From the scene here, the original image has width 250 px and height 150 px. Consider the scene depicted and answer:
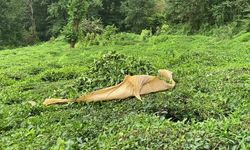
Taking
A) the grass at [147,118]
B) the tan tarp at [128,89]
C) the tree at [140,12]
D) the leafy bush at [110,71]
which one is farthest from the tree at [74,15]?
the tan tarp at [128,89]

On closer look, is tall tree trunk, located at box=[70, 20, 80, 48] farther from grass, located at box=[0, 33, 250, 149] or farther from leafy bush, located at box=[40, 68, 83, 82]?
grass, located at box=[0, 33, 250, 149]

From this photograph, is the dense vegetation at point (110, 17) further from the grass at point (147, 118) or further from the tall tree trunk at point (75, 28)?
the grass at point (147, 118)

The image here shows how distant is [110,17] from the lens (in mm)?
41562

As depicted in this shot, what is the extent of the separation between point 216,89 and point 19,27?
33.2m

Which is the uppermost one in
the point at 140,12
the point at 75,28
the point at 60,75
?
the point at 60,75

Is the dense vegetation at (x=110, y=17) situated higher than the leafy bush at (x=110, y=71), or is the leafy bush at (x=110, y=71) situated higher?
the leafy bush at (x=110, y=71)

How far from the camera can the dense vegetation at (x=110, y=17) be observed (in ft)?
85.8

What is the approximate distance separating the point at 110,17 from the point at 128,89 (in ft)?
108

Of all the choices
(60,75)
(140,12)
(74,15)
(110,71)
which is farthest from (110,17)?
(110,71)

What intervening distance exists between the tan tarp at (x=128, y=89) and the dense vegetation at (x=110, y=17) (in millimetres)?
15379

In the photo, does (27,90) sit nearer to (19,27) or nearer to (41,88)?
(41,88)

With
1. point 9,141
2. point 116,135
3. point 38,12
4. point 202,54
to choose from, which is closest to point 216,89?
point 116,135

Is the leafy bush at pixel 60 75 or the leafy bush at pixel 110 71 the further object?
the leafy bush at pixel 60 75

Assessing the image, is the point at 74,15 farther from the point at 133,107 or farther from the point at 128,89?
the point at 133,107
